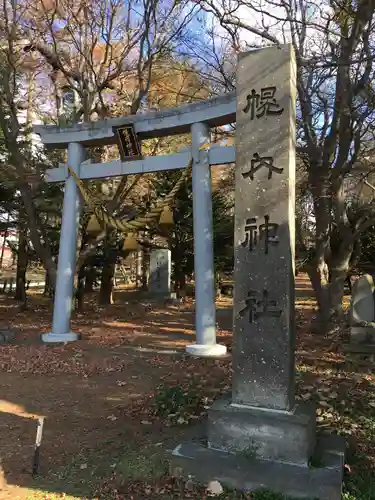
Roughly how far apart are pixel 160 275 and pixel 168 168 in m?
10.5

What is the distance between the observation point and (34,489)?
12.5ft

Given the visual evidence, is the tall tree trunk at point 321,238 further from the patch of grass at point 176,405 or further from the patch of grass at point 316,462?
the patch of grass at point 316,462

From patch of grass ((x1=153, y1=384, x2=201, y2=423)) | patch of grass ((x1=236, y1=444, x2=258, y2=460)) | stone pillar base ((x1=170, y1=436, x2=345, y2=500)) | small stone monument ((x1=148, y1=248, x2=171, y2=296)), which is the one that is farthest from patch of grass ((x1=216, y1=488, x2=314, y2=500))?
small stone monument ((x1=148, y1=248, x2=171, y2=296))

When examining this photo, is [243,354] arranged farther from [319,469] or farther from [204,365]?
[204,365]

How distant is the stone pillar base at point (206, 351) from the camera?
8.13 m

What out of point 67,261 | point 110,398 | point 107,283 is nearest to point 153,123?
point 67,261

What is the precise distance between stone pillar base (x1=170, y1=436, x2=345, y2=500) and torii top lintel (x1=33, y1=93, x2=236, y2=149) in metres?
6.07

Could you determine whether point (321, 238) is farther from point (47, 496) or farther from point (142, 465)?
point (47, 496)

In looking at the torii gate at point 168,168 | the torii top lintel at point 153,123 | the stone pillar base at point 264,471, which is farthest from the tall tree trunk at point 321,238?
the stone pillar base at point 264,471

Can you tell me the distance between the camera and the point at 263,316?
400 cm

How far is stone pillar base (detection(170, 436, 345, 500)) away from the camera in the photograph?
3439mm

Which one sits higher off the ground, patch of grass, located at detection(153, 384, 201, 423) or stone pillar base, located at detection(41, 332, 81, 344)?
stone pillar base, located at detection(41, 332, 81, 344)

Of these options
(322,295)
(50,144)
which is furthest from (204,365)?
(50,144)

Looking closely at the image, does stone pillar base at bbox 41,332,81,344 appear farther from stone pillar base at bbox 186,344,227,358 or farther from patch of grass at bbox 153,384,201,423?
patch of grass at bbox 153,384,201,423
